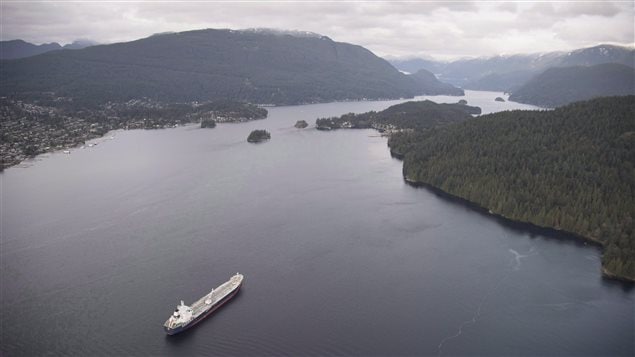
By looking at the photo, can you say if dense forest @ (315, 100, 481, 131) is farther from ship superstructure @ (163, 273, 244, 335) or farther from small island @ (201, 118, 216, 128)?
ship superstructure @ (163, 273, 244, 335)

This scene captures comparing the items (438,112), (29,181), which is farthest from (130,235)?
(438,112)

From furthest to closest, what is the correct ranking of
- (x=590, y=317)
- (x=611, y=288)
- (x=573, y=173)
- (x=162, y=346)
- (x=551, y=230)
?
(x=573, y=173) → (x=551, y=230) → (x=611, y=288) → (x=590, y=317) → (x=162, y=346)

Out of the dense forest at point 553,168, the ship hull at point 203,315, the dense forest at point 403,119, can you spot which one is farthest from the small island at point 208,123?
the ship hull at point 203,315

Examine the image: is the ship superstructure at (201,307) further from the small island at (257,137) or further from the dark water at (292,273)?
the small island at (257,137)

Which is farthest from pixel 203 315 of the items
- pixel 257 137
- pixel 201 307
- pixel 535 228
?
pixel 257 137

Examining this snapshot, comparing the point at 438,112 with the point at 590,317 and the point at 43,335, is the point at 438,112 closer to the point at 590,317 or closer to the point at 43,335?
the point at 590,317

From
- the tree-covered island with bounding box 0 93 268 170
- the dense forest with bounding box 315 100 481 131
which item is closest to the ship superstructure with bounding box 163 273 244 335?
the tree-covered island with bounding box 0 93 268 170

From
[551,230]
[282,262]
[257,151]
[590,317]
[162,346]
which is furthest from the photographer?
[257,151]
